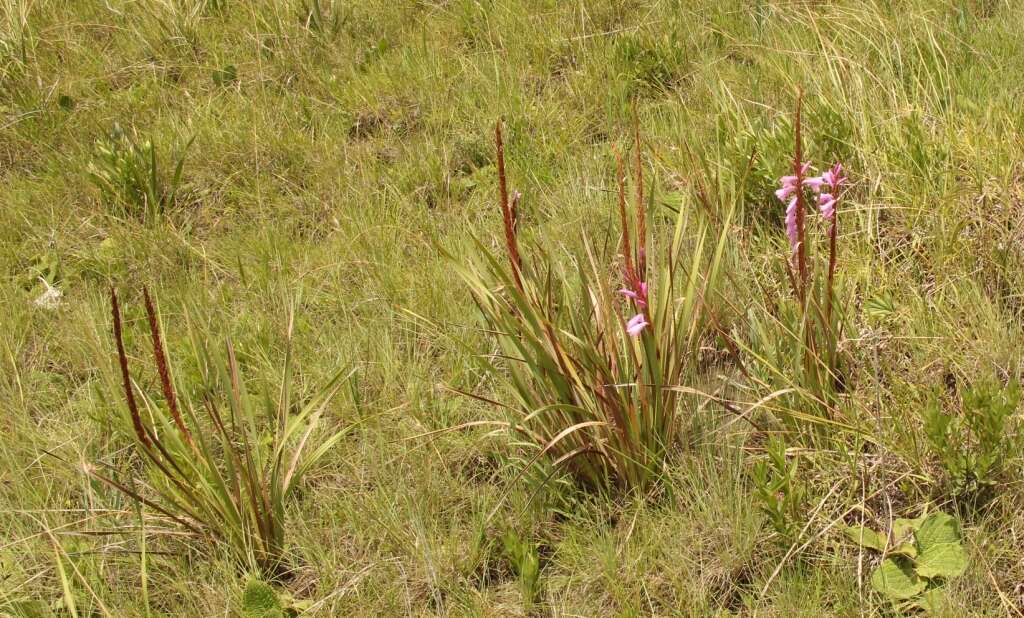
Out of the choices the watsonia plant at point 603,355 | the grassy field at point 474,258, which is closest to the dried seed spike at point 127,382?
the grassy field at point 474,258

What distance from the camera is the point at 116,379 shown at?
113 inches

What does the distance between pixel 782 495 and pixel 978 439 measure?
0.45 metres

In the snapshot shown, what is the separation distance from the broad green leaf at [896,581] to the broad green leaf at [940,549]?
0.02 m

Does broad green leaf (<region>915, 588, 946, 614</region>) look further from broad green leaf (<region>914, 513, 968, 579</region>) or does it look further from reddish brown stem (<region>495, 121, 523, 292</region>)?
reddish brown stem (<region>495, 121, 523, 292</region>)

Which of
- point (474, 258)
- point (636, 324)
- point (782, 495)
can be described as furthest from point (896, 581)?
point (474, 258)

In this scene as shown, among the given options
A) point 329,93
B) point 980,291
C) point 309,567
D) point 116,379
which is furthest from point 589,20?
point 309,567

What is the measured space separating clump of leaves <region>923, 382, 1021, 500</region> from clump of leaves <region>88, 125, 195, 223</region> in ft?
9.03

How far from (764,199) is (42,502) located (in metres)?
2.26

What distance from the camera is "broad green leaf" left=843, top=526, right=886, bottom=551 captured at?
2.07m

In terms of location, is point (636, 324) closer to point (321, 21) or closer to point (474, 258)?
point (474, 258)

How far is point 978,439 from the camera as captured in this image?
216 centimetres

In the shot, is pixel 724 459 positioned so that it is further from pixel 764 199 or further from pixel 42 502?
pixel 42 502

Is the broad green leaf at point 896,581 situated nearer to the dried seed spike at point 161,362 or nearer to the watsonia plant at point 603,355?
the watsonia plant at point 603,355

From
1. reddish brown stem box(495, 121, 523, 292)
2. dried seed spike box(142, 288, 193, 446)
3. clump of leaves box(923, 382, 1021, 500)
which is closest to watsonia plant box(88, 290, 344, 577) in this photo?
dried seed spike box(142, 288, 193, 446)
